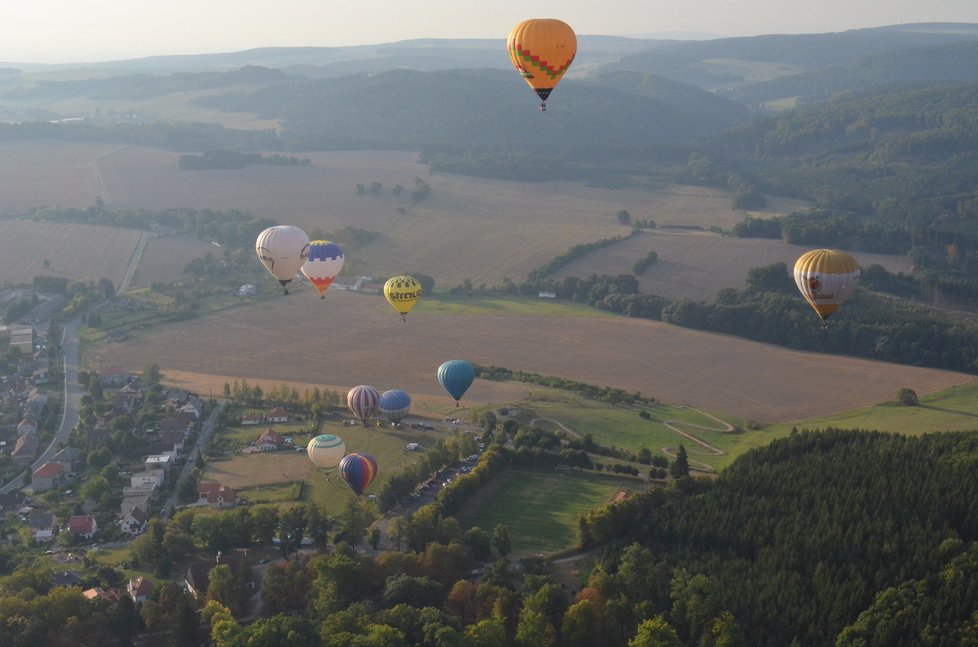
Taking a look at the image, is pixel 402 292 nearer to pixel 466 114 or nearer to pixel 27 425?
pixel 27 425

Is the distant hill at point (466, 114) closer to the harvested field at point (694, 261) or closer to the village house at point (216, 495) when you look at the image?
the harvested field at point (694, 261)

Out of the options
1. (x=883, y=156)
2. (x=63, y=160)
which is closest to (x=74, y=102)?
(x=63, y=160)

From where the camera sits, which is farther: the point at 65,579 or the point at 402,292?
the point at 402,292

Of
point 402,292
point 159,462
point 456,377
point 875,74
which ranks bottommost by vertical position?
point 159,462

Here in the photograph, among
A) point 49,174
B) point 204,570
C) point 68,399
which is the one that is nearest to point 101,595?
point 204,570

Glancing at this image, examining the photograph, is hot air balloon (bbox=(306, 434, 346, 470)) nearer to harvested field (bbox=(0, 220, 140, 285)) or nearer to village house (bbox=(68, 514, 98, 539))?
village house (bbox=(68, 514, 98, 539))

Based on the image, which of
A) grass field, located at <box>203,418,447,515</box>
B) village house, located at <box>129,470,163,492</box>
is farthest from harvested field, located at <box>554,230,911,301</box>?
village house, located at <box>129,470,163,492</box>
